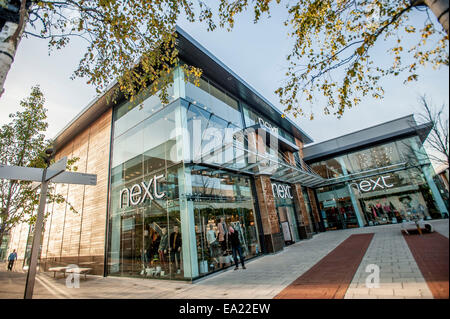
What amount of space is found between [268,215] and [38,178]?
9.50 meters

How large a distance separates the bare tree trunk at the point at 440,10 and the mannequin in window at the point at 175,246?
304 inches

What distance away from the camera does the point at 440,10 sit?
1310 mm

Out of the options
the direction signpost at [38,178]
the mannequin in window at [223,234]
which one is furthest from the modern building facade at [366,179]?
the direction signpost at [38,178]

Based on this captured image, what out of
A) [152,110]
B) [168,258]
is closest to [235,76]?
[152,110]

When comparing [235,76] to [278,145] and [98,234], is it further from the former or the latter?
[98,234]

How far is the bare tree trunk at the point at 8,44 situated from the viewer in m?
2.68

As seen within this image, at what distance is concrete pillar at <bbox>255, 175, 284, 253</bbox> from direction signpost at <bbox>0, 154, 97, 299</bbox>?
8.53m

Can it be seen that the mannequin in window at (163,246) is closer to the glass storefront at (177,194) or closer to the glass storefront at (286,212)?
the glass storefront at (177,194)

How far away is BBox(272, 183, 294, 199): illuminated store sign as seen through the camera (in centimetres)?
1315

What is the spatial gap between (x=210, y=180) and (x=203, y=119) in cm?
286

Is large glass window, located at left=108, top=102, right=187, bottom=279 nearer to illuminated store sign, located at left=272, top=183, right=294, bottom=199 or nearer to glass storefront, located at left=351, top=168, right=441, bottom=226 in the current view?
illuminated store sign, located at left=272, top=183, right=294, bottom=199

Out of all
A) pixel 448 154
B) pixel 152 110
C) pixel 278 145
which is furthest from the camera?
pixel 278 145

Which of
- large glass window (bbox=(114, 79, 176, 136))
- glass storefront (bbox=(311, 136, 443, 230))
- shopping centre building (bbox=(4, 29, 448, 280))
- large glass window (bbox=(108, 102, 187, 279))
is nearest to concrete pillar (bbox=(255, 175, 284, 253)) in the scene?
shopping centre building (bbox=(4, 29, 448, 280))

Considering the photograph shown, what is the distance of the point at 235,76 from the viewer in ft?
36.3
